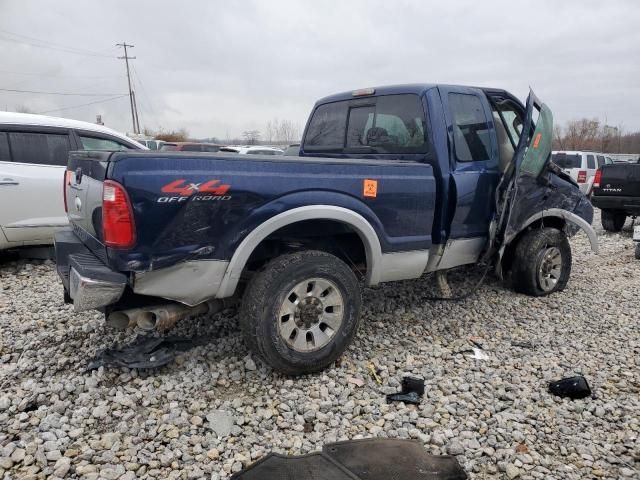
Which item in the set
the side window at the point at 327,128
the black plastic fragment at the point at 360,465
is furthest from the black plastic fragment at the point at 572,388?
the side window at the point at 327,128

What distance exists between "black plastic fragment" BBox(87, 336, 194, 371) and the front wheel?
3401 millimetres

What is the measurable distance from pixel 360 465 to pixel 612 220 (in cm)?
974

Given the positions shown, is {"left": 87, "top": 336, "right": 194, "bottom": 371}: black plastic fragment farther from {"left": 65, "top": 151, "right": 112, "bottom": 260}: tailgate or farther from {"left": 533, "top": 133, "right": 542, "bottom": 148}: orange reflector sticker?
{"left": 533, "top": 133, "right": 542, "bottom": 148}: orange reflector sticker

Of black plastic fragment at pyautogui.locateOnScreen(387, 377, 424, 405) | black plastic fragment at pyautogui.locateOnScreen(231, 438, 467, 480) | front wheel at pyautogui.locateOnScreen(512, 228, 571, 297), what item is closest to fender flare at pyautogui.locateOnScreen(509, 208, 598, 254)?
front wheel at pyautogui.locateOnScreen(512, 228, 571, 297)

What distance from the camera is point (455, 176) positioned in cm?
396

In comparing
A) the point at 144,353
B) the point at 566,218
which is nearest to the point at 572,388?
the point at 566,218

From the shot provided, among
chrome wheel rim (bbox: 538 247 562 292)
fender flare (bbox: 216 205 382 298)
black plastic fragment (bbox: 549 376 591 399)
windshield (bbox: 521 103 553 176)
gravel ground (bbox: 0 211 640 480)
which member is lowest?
gravel ground (bbox: 0 211 640 480)

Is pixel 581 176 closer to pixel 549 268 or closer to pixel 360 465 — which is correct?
pixel 549 268

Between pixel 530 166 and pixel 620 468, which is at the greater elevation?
pixel 530 166

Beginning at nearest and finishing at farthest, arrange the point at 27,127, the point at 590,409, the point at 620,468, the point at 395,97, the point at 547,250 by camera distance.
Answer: the point at 620,468 → the point at 590,409 → the point at 395,97 → the point at 547,250 → the point at 27,127

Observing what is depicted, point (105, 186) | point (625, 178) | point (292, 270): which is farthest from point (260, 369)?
point (625, 178)

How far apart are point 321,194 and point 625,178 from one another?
8.61 meters

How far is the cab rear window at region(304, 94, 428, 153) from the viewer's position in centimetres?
408

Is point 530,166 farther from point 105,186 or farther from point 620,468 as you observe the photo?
point 105,186
